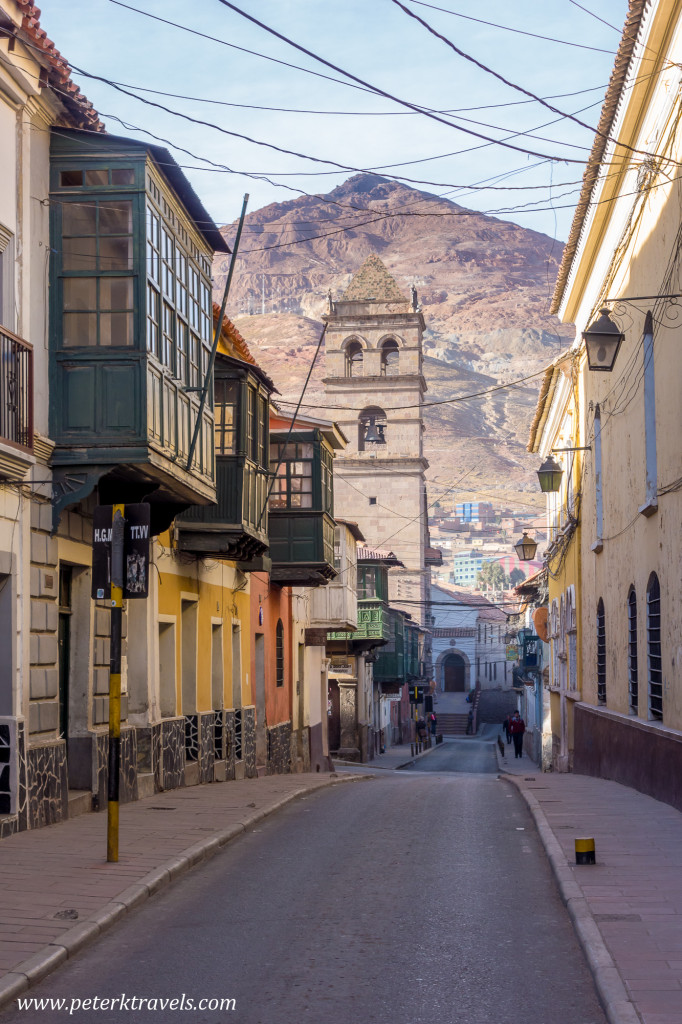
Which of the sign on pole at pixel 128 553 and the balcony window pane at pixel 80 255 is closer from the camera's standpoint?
the sign on pole at pixel 128 553

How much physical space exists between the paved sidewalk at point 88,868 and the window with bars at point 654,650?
5.01m

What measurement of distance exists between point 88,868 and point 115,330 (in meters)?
5.87

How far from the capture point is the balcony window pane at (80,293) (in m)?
13.0

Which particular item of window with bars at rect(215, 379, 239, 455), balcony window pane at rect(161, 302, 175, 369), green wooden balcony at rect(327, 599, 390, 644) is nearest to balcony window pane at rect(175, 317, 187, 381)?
balcony window pane at rect(161, 302, 175, 369)

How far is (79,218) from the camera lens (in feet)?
43.0

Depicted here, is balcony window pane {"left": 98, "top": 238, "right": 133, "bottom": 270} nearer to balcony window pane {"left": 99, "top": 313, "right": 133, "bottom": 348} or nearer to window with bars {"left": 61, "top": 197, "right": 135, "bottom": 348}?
window with bars {"left": 61, "top": 197, "right": 135, "bottom": 348}

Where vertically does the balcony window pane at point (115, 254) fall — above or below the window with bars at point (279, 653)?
above

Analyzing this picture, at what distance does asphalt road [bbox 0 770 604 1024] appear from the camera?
19.8 ft

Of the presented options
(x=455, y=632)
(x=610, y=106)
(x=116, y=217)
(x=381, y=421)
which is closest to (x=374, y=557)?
(x=381, y=421)

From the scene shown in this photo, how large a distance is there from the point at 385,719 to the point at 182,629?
1665 inches

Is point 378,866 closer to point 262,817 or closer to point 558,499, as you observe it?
point 262,817

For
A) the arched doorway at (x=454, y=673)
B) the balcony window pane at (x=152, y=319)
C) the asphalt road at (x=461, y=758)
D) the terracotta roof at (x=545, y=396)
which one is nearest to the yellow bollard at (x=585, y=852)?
the balcony window pane at (x=152, y=319)

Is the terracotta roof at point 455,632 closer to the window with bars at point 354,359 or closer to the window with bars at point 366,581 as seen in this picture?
the window with bars at point 354,359

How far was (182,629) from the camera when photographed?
19516mm
